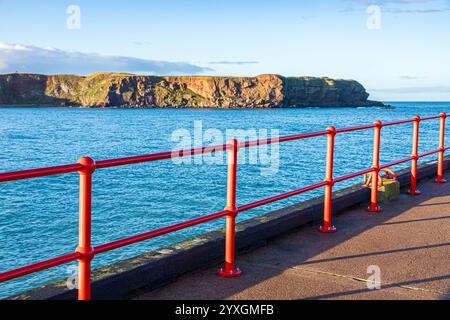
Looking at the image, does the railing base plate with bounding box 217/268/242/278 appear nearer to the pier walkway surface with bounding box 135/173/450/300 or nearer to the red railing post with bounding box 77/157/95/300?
the pier walkway surface with bounding box 135/173/450/300

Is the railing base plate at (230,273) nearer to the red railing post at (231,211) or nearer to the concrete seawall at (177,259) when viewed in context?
the red railing post at (231,211)

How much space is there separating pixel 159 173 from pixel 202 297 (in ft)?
112

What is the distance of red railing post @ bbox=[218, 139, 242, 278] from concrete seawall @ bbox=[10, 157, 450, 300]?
0.92 ft

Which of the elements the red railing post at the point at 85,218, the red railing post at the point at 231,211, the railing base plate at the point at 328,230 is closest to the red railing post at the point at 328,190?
the railing base plate at the point at 328,230

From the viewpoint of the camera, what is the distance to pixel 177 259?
16.2 feet

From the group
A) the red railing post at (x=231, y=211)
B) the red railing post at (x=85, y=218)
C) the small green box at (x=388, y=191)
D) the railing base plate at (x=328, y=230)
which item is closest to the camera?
the red railing post at (x=85, y=218)

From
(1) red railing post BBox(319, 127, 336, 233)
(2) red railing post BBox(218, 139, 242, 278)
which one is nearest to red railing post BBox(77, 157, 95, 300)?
(2) red railing post BBox(218, 139, 242, 278)

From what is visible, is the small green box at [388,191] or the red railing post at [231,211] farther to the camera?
the small green box at [388,191]

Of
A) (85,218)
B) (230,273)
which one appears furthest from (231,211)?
(85,218)

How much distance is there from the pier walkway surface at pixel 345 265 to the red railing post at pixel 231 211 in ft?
0.36

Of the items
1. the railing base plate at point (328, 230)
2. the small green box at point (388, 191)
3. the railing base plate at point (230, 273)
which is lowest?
the railing base plate at point (230, 273)

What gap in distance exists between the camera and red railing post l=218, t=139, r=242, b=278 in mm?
4941

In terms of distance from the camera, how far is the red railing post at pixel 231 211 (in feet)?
16.2
